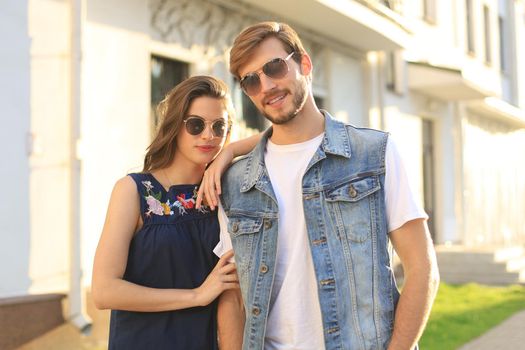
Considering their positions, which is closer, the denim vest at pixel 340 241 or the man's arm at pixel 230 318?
the denim vest at pixel 340 241

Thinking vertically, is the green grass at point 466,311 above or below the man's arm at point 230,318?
below

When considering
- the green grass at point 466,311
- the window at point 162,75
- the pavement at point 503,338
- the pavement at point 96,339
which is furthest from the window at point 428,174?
the window at point 162,75

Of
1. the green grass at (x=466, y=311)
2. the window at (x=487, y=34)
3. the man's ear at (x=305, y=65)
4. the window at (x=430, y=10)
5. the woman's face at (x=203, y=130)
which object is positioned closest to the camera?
the man's ear at (x=305, y=65)

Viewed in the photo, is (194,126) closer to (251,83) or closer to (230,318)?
(251,83)

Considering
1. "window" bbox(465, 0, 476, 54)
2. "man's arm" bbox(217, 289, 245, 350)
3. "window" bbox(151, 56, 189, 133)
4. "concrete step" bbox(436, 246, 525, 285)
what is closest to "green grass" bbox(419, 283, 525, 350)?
"concrete step" bbox(436, 246, 525, 285)

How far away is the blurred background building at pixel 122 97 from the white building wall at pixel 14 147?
1cm

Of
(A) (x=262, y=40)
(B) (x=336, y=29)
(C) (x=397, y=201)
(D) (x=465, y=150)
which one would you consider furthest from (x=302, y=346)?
(D) (x=465, y=150)

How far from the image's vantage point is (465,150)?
18.4 meters

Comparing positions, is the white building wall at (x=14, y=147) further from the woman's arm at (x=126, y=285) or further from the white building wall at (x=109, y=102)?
the woman's arm at (x=126, y=285)

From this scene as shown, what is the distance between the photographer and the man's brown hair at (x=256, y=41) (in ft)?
7.98

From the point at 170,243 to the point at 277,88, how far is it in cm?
74

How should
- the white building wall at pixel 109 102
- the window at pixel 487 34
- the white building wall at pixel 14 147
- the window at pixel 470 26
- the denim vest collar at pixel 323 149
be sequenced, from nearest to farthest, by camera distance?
the denim vest collar at pixel 323 149 < the white building wall at pixel 14 147 < the white building wall at pixel 109 102 < the window at pixel 470 26 < the window at pixel 487 34

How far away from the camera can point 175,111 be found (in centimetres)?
278

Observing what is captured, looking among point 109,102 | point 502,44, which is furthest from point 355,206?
point 502,44
